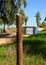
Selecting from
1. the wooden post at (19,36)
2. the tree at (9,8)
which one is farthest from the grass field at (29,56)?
the tree at (9,8)

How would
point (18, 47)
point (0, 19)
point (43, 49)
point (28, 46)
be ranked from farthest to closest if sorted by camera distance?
1. point (0, 19)
2. point (28, 46)
3. point (43, 49)
4. point (18, 47)

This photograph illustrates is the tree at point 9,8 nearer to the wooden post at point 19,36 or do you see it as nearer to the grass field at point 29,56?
the grass field at point 29,56

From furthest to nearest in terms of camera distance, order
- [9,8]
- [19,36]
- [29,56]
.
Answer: [9,8]
[29,56]
[19,36]

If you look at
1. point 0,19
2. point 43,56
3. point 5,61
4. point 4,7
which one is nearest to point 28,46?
point 43,56

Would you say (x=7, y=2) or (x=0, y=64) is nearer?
(x=0, y=64)

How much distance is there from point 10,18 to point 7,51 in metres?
32.7

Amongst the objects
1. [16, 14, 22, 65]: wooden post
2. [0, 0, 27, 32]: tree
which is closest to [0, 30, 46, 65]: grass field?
[16, 14, 22, 65]: wooden post

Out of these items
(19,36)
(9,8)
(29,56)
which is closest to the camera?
(19,36)

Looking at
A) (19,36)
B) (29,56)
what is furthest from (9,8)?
(19,36)

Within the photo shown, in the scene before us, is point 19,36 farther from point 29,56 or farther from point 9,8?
point 9,8

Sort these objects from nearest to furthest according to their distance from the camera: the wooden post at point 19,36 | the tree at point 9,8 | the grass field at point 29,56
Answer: the wooden post at point 19,36 → the grass field at point 29,56 → the tree at point 9,8

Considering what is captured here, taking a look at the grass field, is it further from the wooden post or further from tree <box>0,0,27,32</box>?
tree <box>0,0,27,32</box>

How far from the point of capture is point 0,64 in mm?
7359

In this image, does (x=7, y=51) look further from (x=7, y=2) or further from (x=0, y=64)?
(x=7, y=2)
